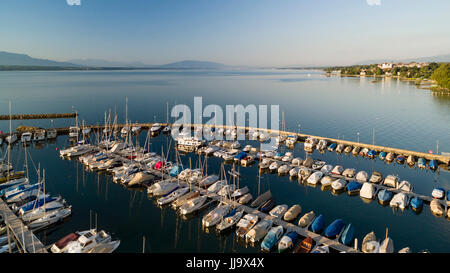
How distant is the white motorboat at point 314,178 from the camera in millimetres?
33094

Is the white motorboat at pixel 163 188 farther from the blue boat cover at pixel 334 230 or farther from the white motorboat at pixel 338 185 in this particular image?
the white motorboat at pixel 338 185

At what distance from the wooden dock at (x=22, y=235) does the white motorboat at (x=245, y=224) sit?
15.1 meters

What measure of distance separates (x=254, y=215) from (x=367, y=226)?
10.9 m

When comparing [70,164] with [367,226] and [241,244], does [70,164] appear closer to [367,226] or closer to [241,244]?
[241,244]

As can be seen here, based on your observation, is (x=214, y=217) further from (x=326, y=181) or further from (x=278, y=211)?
(x=326, y=181)

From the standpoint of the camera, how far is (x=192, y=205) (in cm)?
2634

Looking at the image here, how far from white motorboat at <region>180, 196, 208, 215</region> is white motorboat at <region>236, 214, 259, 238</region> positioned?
522 centimetres

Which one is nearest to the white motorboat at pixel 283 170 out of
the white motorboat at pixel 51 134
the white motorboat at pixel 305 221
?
the white motorboat at pixel 305 221

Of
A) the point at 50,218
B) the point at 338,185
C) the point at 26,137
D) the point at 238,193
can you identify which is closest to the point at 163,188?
the point at 238,193

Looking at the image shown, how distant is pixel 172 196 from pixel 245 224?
31.7 feet

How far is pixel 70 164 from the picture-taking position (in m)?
40.2
